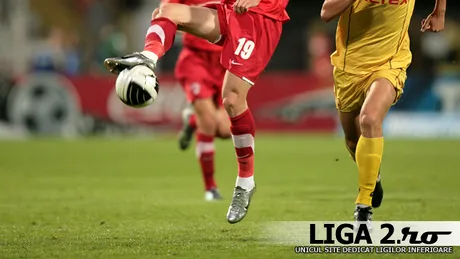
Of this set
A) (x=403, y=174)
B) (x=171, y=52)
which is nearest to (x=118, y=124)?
(x=171, y=52)

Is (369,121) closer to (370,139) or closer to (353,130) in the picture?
(370,139)

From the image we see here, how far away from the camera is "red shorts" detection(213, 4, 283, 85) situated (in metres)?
7.25

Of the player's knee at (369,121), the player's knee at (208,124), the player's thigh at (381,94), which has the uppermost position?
the player's thigh at (381,94)

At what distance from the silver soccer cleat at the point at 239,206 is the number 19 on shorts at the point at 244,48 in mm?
1054

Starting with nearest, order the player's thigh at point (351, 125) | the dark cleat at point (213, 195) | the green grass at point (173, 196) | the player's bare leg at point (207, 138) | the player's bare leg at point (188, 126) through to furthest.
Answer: the green grass at point (173, 196), the player's thigh at point (351, 125), the dark cleat at point (213, 195), the player's bare leg at point (207, 138), the player's bare leg at point (188, 126)

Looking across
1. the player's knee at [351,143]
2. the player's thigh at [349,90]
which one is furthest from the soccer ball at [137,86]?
the player's knee at [351,143]

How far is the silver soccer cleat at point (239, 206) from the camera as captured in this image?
23.6 feet

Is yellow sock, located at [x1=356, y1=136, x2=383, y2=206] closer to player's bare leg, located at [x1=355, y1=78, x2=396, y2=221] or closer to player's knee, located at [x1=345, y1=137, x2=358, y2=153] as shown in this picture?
player's bare leg, located at [x1=355, y1=78, x2=396, y2=221]

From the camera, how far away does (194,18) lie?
23.6 feet

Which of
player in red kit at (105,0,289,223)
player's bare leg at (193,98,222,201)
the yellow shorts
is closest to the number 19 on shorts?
player in red kit at (105,0,289,223)

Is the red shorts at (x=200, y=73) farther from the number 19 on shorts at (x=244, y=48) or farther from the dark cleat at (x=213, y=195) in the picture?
the number 19 on shorts at (x=244, y=48)

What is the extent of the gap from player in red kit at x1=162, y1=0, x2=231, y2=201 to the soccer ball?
139 inches

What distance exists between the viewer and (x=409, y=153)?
15961 millimetres

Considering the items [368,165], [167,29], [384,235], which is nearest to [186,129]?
[167,29]
